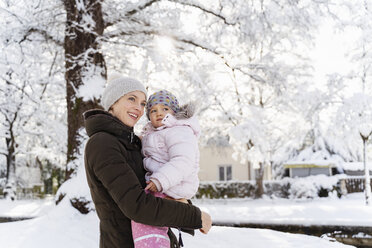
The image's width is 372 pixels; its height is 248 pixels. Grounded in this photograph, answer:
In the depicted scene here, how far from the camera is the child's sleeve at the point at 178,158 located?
1.83 meters

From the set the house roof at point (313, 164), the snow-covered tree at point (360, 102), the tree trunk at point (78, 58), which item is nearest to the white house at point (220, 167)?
the house roof at point (313, 164)

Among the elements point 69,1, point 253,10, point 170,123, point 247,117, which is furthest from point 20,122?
point 170,123

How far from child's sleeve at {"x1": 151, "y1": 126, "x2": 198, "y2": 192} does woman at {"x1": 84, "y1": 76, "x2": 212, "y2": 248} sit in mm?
125

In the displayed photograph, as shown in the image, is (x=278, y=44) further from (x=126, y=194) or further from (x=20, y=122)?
(x=126, y=194)

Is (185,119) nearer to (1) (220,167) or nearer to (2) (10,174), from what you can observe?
(2) (10,174)

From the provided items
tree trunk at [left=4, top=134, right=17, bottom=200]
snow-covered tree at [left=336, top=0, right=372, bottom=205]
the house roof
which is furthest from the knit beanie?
the house roof

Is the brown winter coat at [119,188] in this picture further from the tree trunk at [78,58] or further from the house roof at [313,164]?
the house roof at [313,164]

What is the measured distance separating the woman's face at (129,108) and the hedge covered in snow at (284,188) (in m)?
18.5

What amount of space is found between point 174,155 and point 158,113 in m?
0.44

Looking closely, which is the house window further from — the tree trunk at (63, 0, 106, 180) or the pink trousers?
the pink trousers

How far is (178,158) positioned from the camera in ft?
6.28

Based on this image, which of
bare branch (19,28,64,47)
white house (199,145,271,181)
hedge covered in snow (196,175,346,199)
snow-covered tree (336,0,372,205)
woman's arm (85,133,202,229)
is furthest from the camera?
white house (199,145,271,181)

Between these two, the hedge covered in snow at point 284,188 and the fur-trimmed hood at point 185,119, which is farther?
the hedge covered in snow at point 284,188

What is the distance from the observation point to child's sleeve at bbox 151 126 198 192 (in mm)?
1825
